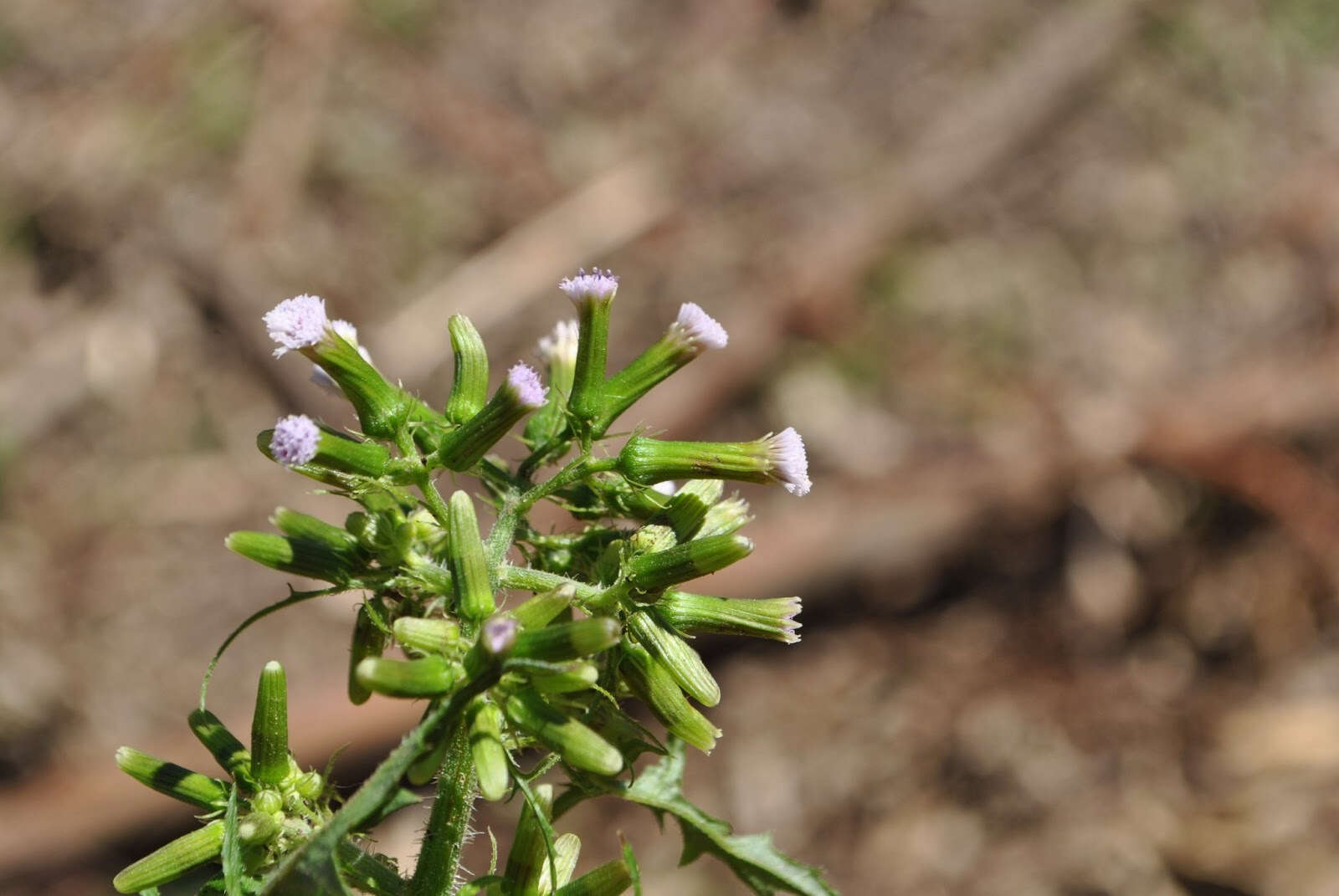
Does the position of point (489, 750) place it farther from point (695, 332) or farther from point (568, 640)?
point (695, 332)

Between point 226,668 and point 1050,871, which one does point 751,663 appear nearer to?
point 1050,871

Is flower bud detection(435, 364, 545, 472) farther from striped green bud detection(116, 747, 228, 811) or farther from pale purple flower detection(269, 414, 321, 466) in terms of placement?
striped green bud detection(116, 747, 228, 811)

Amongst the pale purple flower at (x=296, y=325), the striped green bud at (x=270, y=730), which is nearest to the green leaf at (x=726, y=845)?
the striped green bud at (x=270, y=730)

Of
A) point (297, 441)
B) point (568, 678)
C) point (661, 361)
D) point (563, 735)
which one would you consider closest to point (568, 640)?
point (568, 678)

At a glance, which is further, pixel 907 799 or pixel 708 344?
pixel 907 799

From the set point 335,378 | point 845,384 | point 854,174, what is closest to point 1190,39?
point 854,174

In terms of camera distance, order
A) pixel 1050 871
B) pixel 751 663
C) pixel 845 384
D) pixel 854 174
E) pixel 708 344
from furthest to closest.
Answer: pixel 854 174, pixel 845 384, pixel 751 663, pixel 1050 871, pixel 708 344

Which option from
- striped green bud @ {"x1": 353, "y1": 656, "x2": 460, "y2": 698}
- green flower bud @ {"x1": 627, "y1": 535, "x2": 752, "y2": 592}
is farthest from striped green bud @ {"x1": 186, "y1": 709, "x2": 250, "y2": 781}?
green flower bud @ {"x1": 627, "y1": 535, "x2": 752, "y2": 592}
